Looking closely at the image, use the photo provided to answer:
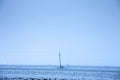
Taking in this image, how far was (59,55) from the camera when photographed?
85875mm

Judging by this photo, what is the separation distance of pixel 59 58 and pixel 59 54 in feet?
6.04

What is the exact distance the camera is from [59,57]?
86375mm

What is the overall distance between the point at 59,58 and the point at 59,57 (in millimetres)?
443

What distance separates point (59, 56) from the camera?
283 ft

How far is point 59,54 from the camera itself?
282 feet

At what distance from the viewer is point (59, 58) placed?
86500 mm

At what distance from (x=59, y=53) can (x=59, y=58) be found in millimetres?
2251

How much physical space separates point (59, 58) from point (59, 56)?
0.94 meters

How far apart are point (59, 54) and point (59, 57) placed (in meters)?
1.40

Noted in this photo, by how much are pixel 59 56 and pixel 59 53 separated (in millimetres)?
1318

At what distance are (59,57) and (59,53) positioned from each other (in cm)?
181

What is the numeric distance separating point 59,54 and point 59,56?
903 mm
